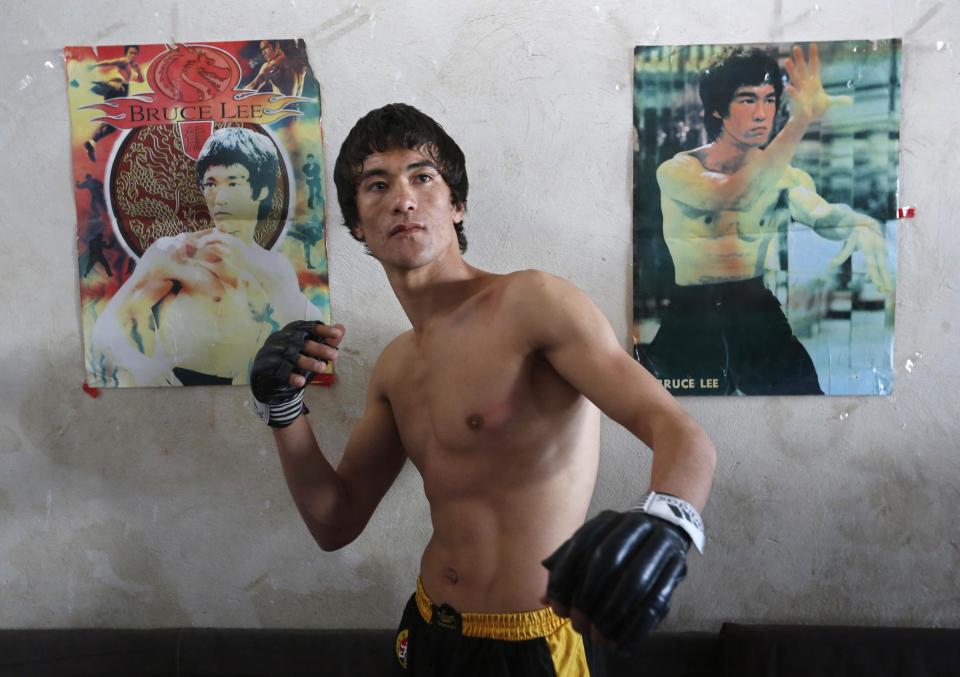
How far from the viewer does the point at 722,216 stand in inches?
54.3

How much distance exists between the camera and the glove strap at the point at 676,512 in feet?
2.31

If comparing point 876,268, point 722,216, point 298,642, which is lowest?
point 298,642

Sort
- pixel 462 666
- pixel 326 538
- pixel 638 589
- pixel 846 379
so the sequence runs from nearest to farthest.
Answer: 1. pixel 638 589
2. pixel 462 666
3. pixel 326 538
4. pixel 846 379

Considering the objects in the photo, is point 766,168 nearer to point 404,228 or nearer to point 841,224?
point 841,224

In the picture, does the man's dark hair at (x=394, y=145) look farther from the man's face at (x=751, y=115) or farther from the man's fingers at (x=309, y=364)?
the man's face at (x=751, y=115)

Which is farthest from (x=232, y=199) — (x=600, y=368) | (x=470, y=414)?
(x=600, y=368)

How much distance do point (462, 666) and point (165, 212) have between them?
1071 mm

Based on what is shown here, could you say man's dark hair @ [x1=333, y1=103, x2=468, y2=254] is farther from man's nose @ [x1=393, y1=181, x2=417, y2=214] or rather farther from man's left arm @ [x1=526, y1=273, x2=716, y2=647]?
man's left arm @ [x1=526, y1=273, x2=716, y2=647]

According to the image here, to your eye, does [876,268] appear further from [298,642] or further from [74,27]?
[74,27]

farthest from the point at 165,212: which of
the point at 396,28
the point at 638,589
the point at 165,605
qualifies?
the point at 638,589

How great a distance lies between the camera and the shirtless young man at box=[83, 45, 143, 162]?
1.43 meters

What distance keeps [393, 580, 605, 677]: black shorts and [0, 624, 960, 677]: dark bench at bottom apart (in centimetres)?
40

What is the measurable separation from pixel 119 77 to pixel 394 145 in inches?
28.8

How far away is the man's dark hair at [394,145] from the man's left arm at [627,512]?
0.97 feet
